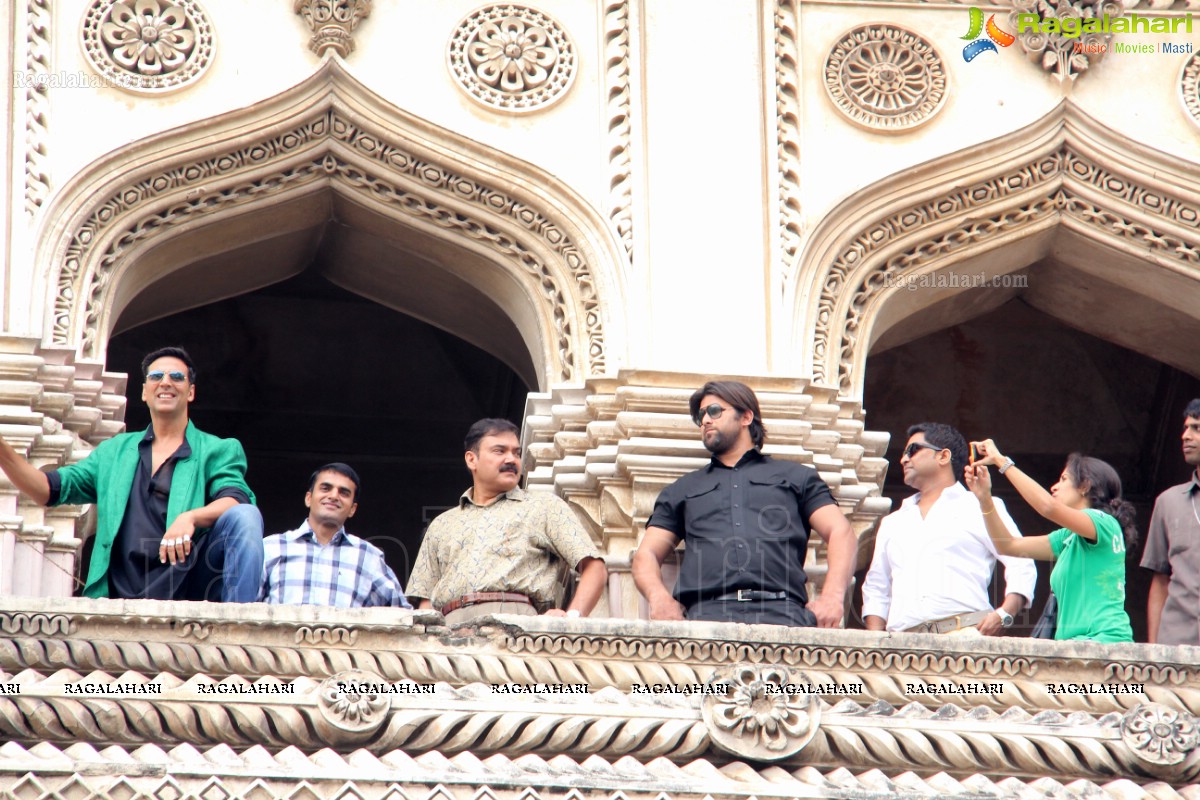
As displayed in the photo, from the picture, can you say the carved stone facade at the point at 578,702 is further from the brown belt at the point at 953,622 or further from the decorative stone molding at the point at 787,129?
the decorative stone molding at the point at 787,129

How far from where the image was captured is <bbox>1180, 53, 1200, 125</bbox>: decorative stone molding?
10.1m

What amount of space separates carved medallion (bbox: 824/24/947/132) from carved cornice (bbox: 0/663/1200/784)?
3667 millimetres

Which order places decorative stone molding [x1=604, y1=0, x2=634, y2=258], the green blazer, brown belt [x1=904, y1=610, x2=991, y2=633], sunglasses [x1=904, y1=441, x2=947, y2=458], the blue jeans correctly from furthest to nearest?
1. decorative stone molding [x1=604, y1=0, x2=634, y2=258]
2. sunglasses [x1=904, y1=441, x2=947, y2=458]
3. brown belt [x1=904, y1=610, x2=991, y2=633]
4. the green blazer
5. the blue jeans

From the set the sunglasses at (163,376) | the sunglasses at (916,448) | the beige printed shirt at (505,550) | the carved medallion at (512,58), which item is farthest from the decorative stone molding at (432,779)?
the carved medallion at (512,58)

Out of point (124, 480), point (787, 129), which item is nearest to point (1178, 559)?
point (787, 129)

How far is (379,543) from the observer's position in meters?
13.3

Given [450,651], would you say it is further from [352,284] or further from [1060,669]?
[352,284]

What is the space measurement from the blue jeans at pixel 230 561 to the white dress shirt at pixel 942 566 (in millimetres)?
2273

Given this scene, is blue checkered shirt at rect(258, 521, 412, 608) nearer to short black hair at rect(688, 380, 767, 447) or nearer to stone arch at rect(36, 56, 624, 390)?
short black hair at rect(688, 380, 767, 447)

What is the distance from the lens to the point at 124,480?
295 inches

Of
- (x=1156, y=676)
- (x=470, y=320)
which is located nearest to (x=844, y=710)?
(x=1156, y=676)

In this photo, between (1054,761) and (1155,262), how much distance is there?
3.76 m

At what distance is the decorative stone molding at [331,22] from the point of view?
9758mm

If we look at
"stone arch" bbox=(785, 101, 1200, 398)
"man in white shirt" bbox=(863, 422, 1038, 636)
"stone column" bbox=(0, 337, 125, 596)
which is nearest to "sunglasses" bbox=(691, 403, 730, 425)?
"man in white shirt" bbox=(863, 422, 1038, 636)
